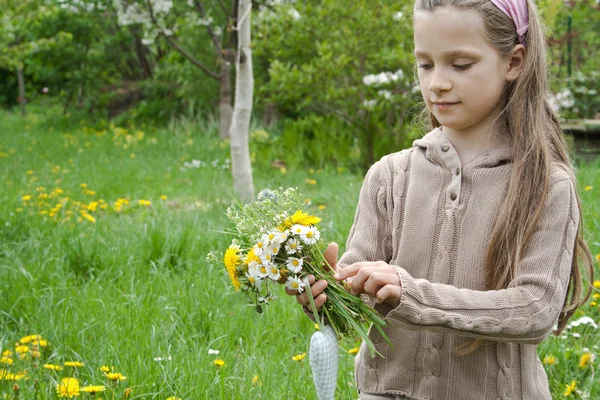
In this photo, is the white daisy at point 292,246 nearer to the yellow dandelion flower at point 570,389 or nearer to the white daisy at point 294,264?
the white daisy at point 294,264

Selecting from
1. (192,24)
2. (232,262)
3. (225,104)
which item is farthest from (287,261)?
(192,24)

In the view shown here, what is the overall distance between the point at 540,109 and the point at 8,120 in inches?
647

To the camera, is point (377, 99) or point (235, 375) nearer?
point (235, 375)

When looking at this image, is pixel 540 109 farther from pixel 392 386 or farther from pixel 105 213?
pixel 105 213

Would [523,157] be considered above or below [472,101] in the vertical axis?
below

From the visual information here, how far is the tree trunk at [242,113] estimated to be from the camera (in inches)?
203

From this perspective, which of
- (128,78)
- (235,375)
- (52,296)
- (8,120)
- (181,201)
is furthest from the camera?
(128,78)

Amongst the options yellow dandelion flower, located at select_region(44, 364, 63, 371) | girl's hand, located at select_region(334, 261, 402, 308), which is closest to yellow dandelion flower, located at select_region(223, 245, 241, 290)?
girl's hand, located at select_region(334, 261, 402, 308)

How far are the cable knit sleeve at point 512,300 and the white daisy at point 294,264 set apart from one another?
198 millimetres

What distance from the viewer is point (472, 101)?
157 centimetres

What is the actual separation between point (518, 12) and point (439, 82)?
0.83ft

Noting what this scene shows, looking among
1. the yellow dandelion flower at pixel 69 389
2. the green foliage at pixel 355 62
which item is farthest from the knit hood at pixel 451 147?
the green foliage at pixel 355 62

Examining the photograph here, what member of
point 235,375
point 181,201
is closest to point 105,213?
point 181,201

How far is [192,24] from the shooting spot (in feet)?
38.8
